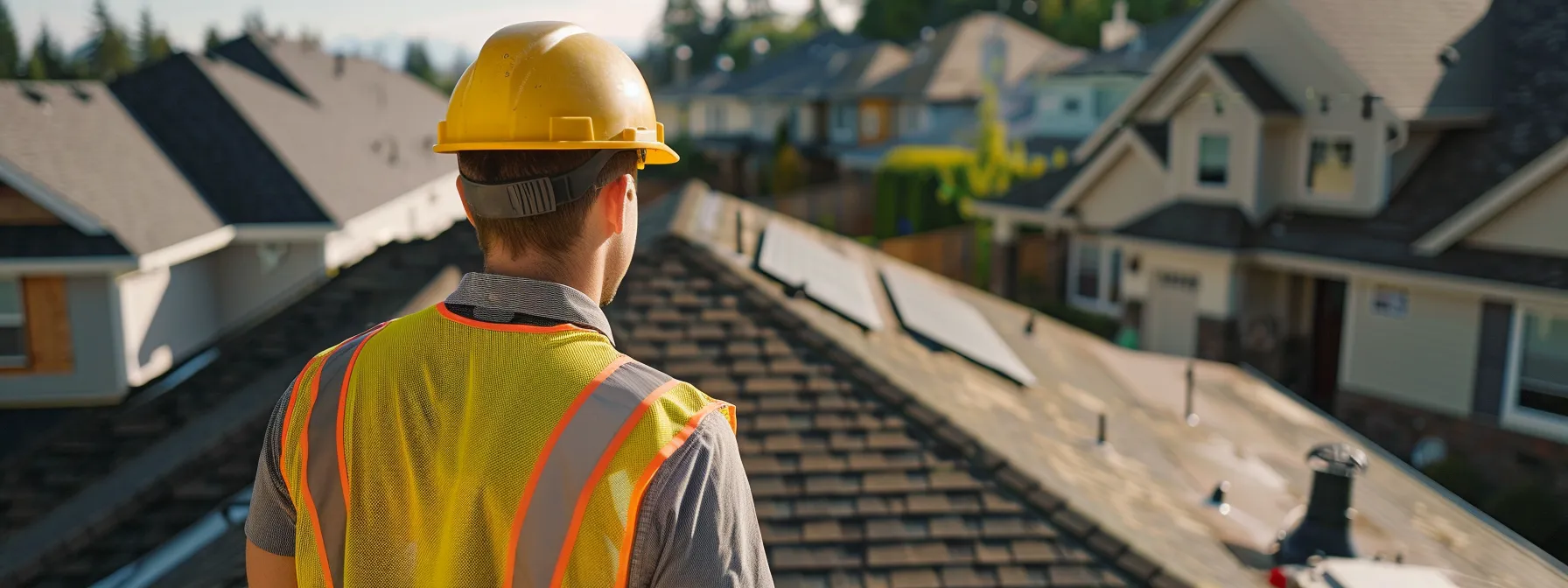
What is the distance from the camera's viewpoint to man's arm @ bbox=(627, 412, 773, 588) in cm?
210

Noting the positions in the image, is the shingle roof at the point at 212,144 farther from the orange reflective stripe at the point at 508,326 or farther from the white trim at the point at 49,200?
the orange reflective stripe at the point at 508,326

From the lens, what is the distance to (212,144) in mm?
21625

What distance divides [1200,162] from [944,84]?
2935 centimetres

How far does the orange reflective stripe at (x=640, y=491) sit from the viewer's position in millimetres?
2078

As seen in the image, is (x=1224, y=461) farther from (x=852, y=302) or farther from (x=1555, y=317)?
(x=1555, y=317)

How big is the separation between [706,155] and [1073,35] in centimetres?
2314

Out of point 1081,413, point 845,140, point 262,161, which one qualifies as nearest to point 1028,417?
point 1081,413

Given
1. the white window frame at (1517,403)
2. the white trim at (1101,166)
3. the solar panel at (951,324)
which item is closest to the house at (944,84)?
the white trim at (1101,166)

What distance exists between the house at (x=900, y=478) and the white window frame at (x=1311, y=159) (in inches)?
440

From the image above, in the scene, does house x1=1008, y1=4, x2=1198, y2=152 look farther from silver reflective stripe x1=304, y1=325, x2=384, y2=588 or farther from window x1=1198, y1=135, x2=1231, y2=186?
silver reflective stripe x1=304, y1=325, x2=384, y2=588

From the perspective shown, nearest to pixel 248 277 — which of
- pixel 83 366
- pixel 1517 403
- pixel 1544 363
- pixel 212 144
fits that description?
pixel 212 144

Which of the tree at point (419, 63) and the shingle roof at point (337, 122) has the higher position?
the tree at point (419, 63)

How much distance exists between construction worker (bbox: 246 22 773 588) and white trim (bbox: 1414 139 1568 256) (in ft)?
55.8

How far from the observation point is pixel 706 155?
61.4 m
